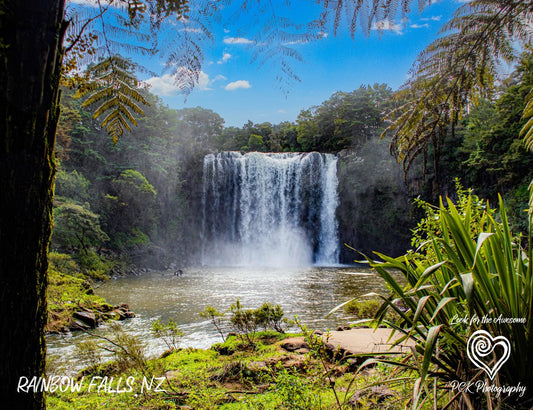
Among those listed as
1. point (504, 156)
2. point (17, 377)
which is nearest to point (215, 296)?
point (17, 377)

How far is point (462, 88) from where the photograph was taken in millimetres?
2877

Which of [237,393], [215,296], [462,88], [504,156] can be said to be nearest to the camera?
[237,393]

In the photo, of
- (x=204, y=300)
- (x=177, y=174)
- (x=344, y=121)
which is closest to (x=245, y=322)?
(x=204, y=300)

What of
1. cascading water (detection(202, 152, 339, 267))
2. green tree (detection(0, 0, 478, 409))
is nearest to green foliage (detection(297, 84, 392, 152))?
cascading water (detection(202, 152, 339, 267))

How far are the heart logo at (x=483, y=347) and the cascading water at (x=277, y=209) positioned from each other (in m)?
21.8

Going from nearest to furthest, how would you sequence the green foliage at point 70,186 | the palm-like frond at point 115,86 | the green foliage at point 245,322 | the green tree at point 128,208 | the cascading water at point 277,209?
1. the palm-like frond at point 115,86
2. the green foliage at point 245,322
3. the green foliage at point 70,186
4. the green tree at point 128,208
5. the cascading water at point 277,209

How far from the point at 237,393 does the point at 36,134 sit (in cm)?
230

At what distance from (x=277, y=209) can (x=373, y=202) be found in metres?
7.29

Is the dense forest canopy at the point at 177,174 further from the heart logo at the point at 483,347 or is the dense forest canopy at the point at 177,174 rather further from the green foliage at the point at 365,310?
the heart logo at the point at 483,347

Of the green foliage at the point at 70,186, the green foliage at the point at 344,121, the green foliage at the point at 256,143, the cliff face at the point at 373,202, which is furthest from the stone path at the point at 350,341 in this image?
the green foliage at the point at 256,143

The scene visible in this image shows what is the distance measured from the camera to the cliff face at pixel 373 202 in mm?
23625

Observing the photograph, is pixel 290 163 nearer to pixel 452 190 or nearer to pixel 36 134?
pixel 452 190

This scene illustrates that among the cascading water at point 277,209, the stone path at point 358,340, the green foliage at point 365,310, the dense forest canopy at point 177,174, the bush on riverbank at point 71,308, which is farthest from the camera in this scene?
the cascading water at point 277,209

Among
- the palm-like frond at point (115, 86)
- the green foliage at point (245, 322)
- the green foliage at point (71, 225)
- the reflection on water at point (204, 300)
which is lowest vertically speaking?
the reflection on water at point (204, 300)
